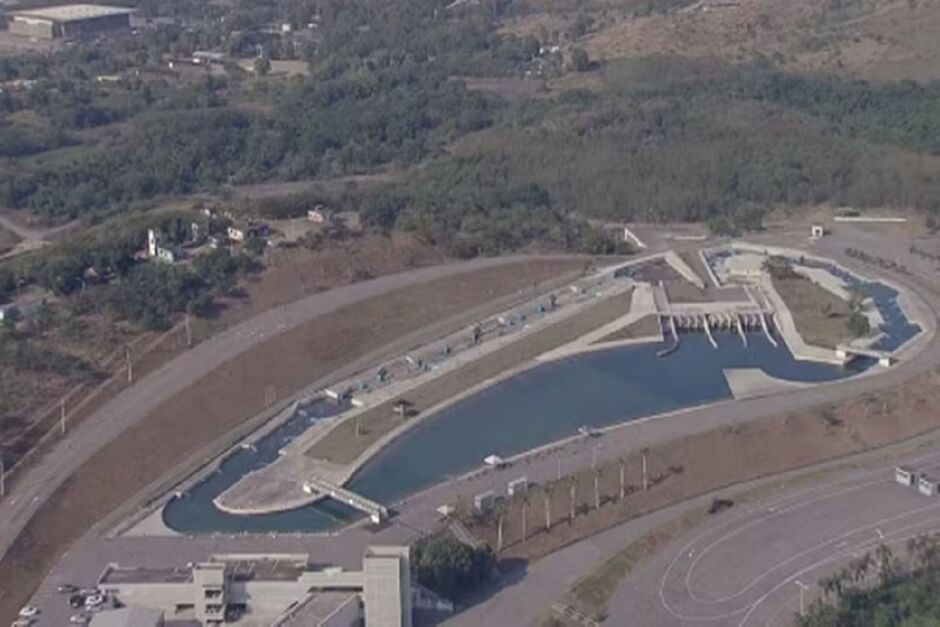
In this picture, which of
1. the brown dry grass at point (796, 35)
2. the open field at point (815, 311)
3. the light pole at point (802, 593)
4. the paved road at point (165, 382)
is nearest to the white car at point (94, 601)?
the paved road at point (165, 382)

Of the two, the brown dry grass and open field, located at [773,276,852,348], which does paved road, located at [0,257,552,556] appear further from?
the brown dry grass

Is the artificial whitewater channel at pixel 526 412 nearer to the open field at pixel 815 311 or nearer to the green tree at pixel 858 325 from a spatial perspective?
the green tree at pixel 858 325

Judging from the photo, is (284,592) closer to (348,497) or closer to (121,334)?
(348,497)

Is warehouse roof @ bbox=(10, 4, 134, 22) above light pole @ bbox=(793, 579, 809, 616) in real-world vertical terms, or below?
above

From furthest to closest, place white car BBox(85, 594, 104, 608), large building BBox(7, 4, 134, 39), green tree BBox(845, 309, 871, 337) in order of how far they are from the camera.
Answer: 1. large building BBox(7, 4, 134, 39)
2. green tree BBox(845, 309, 871, 337)
3. white car BBox(85, 594, 104, 608)

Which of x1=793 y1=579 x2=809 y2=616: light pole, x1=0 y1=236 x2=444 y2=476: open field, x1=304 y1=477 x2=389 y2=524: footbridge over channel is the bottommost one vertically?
x1=793 y1=579 x2=809 y2=616: light pole

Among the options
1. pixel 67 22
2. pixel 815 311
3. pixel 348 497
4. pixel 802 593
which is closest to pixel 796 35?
pixel 815 311

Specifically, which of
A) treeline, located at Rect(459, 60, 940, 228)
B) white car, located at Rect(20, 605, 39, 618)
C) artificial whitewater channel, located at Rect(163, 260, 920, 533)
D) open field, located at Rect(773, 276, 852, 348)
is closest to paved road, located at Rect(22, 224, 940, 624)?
white car, located at Rect(20, 605, 39, 618)
